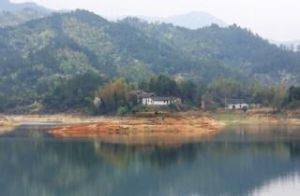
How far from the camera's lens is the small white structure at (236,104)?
106787 millimetres

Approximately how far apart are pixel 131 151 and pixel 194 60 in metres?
128

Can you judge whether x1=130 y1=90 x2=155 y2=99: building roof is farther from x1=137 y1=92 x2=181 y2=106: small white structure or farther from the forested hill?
the forested hill

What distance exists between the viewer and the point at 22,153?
2109 inches

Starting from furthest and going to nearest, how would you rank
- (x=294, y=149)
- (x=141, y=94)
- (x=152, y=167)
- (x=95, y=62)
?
(x=95, y=62)
(x=141, y=94)
(x=294, y=149)
(x=152, y=167)

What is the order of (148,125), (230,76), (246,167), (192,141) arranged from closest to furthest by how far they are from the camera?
(246,167) < (192,141) < (148,125) < (230,76)

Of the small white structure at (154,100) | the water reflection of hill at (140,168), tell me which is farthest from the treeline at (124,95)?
the water reflection of hill at (140,168)

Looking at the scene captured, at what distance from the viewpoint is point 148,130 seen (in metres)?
71.1

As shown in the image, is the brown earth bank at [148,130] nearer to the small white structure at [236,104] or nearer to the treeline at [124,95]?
the treeline at [124,95]

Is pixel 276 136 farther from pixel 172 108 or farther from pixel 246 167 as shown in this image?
pixel 172 108

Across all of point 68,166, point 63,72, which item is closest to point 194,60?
point 63,72

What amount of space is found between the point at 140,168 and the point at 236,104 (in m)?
67.5

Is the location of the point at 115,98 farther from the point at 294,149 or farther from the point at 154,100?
the point at 294,149

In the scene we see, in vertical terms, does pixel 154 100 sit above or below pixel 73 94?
below

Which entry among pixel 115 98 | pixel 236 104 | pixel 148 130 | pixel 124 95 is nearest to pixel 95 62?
pixel 236 104
